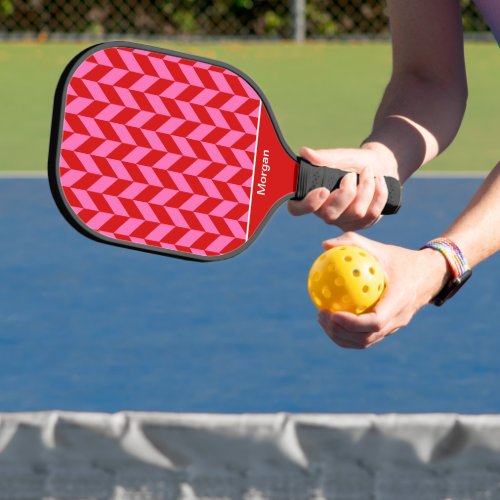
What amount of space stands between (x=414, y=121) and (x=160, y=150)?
0.45 metres

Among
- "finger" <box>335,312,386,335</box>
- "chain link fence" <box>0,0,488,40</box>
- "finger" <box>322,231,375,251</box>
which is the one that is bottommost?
"chain link fence" <box>0,0,488,40</box>

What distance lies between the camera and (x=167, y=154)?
2.30m

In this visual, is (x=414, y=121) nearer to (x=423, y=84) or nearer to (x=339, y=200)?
(x=423, y=84)

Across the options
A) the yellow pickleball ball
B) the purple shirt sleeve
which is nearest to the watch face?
the yellow pickleball ball

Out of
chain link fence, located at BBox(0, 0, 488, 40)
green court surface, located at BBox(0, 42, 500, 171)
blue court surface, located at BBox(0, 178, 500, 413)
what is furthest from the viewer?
chain link fence, located at BBox(0, 0, 488, 40)

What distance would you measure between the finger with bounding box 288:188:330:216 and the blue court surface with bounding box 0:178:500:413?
1637 mm

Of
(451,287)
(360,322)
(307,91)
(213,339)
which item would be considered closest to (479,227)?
(451,287)

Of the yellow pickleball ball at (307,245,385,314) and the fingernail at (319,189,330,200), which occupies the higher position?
the fingernail at (319,189,330,200)

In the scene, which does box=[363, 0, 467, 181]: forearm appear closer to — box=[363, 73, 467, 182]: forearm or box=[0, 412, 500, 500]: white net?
box=[363, 73, 467, 182]: forearm

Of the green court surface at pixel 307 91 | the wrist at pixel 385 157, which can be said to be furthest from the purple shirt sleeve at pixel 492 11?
the green court surface at pixel 307 91

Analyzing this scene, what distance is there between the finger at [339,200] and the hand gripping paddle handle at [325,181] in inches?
1.7

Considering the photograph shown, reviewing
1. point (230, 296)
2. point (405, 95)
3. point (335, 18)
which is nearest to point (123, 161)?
point (405, 95)

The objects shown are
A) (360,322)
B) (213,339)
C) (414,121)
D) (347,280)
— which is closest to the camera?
(360,322)

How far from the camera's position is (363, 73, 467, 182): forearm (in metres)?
2.36
